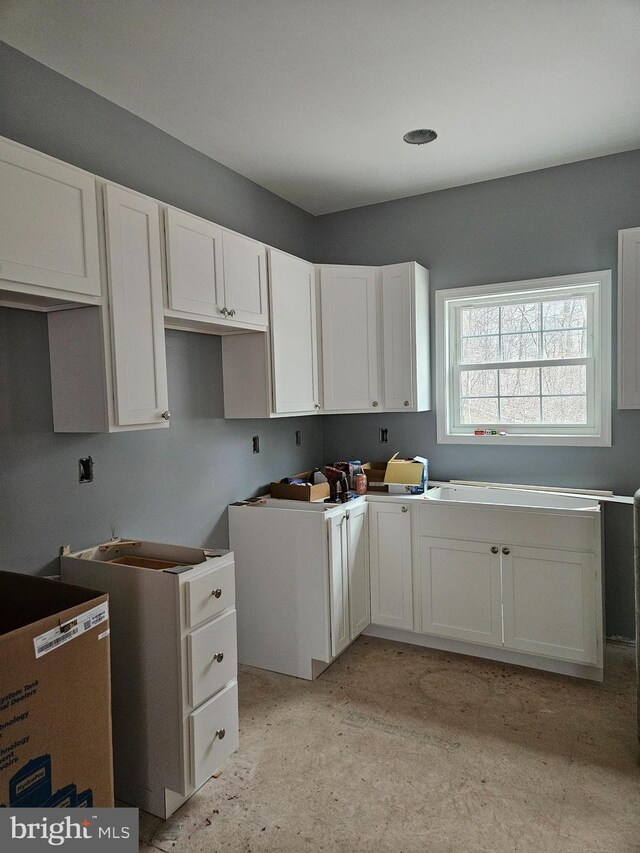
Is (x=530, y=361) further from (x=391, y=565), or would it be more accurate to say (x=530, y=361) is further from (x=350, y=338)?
(x=391, y=565)

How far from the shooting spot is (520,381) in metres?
3.65

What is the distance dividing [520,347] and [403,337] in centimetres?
77

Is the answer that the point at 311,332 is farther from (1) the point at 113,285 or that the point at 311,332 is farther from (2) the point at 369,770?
(2) the point at 369,770

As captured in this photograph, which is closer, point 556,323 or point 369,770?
point 369,770

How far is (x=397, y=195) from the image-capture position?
3846 mm

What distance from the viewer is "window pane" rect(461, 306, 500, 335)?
371cm

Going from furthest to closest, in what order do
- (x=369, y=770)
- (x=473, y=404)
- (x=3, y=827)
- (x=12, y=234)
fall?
(x=473, y=404)
(x=369, y=770)
(x=12, y=234)
(x=3, y=827)

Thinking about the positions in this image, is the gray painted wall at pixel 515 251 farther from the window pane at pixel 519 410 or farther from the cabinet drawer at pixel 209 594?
the cabinet drawer at pixel 209 594

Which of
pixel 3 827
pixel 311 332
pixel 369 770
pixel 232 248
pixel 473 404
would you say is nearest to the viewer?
pixel 3 827

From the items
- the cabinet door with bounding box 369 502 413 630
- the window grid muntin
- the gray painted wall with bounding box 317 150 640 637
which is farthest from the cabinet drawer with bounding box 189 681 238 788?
the window grid muntin

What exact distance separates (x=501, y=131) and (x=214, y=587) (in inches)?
106

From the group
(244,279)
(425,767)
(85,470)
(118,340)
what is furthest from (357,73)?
(425,767)

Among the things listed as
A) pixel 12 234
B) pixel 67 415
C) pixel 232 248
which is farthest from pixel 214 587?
pixel 232 248

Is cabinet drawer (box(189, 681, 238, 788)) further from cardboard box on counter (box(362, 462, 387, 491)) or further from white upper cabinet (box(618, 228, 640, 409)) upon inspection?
white upper cabinet (box(618, 228, 640, 409))
